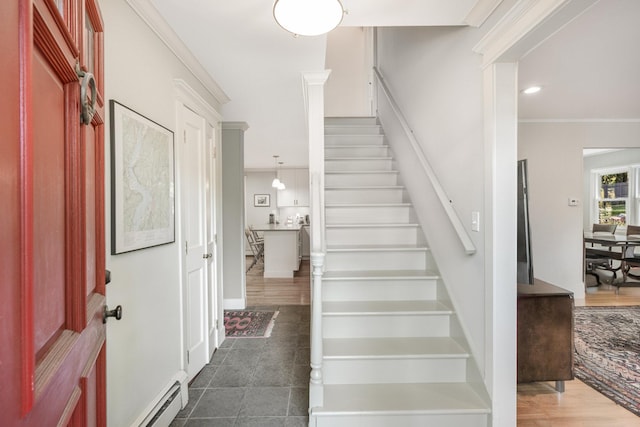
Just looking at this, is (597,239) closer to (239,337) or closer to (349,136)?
(349,136)

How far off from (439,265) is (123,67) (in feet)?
7.96

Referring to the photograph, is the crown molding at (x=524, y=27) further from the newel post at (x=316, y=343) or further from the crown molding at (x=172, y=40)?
the crown molding at (x=172, y=40)

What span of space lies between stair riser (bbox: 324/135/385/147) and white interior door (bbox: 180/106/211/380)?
6.12 ft

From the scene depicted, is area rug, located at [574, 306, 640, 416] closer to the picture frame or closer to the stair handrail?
the stair handrail

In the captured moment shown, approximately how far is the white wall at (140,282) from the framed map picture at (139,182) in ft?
0.14

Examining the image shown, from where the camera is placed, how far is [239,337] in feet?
10.0

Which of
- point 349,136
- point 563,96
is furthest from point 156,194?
point 563,96

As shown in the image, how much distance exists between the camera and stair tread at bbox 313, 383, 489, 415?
66.5 inches

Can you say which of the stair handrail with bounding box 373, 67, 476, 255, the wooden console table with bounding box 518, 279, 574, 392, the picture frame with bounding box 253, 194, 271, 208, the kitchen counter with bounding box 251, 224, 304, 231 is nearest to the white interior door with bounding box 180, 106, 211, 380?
the stair handrail with bounding box 373, 67, 476, 255

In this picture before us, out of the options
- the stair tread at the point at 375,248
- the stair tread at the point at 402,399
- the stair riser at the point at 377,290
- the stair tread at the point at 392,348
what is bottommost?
the stair tread at the point at 402,399

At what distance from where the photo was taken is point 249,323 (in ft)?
11.2

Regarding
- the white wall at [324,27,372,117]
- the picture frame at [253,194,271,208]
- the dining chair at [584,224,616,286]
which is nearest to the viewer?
the dining chair at [584,224,616,286]

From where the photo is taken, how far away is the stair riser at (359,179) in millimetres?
3457

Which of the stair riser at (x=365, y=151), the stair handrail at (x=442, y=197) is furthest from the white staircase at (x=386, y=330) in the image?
the stair riser at (x=365, y=151)
